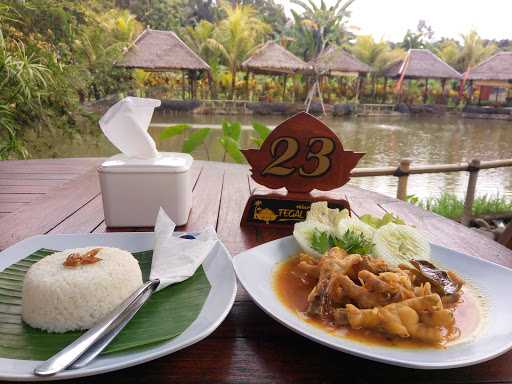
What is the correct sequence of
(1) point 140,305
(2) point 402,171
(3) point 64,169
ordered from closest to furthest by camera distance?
(1) point 140,305 → (3) point 64,169 → (2) point 402,171

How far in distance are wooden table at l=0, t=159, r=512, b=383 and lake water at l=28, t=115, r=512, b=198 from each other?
1.74 m

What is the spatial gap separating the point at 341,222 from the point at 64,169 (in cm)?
158

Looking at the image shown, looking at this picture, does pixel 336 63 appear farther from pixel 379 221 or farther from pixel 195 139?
pixel 379 221

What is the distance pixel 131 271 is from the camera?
83cm

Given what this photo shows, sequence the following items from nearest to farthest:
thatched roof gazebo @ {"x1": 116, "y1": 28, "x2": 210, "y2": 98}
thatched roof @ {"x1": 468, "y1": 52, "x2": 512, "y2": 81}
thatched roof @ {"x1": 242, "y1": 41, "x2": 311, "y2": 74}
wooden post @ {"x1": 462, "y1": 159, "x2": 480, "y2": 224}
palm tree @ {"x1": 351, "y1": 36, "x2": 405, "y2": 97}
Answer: wooden post @ {"x1": 462, "y1": 159, "x2": 480, "y2": 224}, thatched roof gazebo @ {"x1": 116, "y1": 28, "x2": 210, "y2": 98}, thatched roof @ {"x1": 242, "y1": 41, "x2": 311, "y2": 74}, thatched roof @ {"x1": 468, "y1": 52, "x2": 512, "y2": 81}, palm tree @ {"x1": 351, "y1": 36, "x2": 405, "y2": 97}

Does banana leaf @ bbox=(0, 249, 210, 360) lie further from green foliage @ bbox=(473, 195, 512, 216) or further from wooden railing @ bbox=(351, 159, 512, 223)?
green foliage @ bbox=(473, 195, 512, 216)

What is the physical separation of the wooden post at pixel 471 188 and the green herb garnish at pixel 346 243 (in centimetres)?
338

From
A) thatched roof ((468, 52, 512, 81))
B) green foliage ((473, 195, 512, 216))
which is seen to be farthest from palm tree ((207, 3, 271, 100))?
green foliage ((473, 195, 512, 216))

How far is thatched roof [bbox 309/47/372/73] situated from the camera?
56.4 feet

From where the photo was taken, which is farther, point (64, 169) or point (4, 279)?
point (64, 169)

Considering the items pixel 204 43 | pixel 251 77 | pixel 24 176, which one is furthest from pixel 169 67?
pixel 24 176

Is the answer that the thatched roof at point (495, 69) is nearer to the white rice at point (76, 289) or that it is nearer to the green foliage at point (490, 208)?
the green foliage at point (490, 208)

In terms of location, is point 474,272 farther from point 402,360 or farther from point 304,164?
point 304,164

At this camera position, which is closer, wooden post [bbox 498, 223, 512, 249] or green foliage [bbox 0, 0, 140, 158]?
wooden post [bbox 498, 223, 512, 249]
